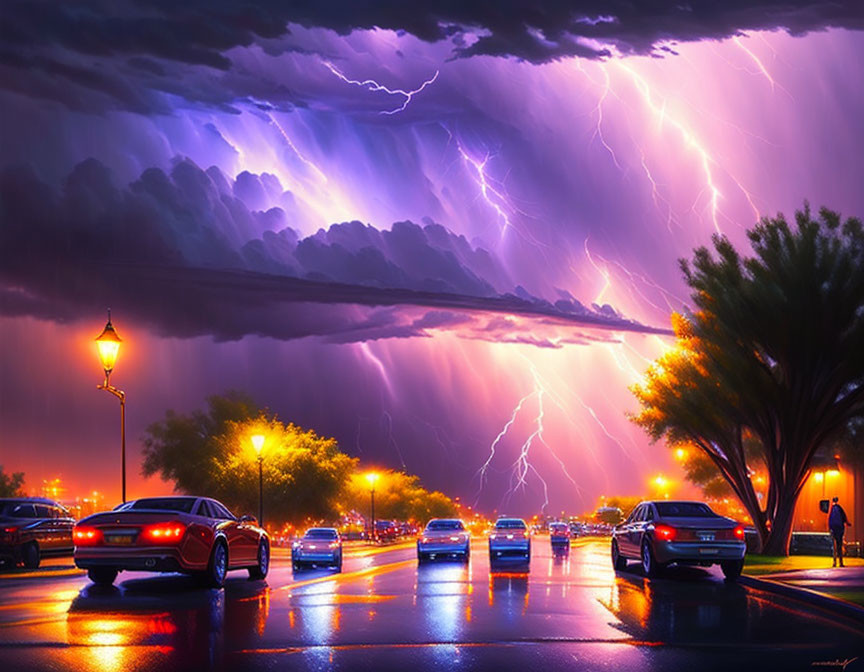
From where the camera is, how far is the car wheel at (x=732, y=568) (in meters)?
25.0

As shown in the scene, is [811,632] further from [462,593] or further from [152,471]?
[152,471]

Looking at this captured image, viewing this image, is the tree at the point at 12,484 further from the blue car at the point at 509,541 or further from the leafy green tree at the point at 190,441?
the blue car at the point at 509,541

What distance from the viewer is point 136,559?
1902cm

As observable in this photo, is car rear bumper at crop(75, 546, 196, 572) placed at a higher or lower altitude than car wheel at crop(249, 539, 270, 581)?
higher

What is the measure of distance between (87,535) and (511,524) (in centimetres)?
2051

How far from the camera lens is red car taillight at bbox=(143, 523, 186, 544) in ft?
62.4

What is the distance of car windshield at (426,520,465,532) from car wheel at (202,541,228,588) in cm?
1670

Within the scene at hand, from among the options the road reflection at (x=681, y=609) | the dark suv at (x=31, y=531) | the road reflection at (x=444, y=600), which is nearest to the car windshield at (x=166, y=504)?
the road reflection at (x=444, y=600)

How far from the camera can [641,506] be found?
27.7 meters

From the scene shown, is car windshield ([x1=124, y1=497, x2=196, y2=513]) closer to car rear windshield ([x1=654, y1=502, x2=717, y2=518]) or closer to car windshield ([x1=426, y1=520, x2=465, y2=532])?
car rear windshield ([x1=654, y1=502, x2=717, y2=518])

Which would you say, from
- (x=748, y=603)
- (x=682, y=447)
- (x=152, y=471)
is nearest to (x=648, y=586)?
(x=748, y=603)

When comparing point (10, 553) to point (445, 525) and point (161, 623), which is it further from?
point (445, 525)

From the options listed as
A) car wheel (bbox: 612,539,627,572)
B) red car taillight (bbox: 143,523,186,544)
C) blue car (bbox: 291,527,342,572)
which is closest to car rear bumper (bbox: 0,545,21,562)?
blue car (bbox: 291,527,342,572)

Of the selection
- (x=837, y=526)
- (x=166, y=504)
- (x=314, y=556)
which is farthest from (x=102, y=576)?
(x=837, y=526)
